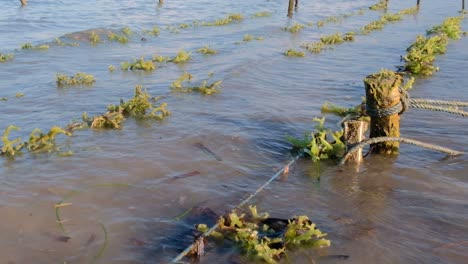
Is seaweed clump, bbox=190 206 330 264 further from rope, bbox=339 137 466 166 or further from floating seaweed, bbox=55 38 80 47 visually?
floating seaweed, bbox=55 38 80 47

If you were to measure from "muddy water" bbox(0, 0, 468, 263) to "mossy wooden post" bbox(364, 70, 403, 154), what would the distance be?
389 millimetres

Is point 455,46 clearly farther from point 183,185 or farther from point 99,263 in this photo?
point 99,263

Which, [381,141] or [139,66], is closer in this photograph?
[381,141]

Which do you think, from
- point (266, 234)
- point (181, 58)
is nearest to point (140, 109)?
point (266, 234)

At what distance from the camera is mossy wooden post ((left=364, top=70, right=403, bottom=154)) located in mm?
4684

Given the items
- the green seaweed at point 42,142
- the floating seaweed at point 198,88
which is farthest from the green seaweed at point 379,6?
the green seaweed at point 42,142

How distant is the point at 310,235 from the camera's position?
141 inches

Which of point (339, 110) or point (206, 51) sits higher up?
point (206, 51)

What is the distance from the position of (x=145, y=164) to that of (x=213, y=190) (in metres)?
0.96

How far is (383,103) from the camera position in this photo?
15.6 feet

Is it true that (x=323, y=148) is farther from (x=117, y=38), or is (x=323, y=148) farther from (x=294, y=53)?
(x=117, y=38)

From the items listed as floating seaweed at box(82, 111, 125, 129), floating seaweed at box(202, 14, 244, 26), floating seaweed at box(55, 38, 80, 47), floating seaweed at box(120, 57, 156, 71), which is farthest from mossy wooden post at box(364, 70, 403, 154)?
floating seaweed at box(202, 14, 244, 26)

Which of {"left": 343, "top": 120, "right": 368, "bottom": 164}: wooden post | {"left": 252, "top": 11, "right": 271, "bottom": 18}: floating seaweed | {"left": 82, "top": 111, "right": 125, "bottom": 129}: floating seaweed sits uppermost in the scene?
{"left": 252, "top": 11, "right": 271, "bottom": 18}: floating seaweed

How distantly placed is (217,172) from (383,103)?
70.5 inches
